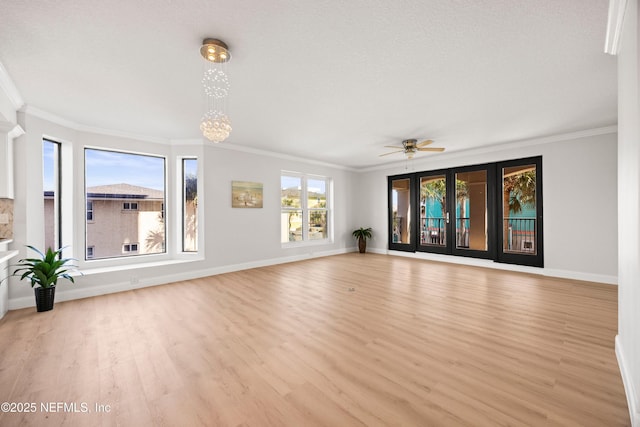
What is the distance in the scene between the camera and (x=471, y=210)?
253 inches

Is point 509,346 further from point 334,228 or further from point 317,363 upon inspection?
point 334,228

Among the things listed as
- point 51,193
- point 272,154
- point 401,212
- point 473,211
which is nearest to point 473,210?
point 473,211

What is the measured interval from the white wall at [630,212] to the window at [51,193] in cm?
642

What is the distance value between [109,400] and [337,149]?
5.40 m

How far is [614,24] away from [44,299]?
6437 millimetres

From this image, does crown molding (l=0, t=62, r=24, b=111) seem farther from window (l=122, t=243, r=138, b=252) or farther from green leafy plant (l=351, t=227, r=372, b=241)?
green leafy plant (l=351, t=227, r=372, b=241)

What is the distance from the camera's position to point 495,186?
5.84 meters

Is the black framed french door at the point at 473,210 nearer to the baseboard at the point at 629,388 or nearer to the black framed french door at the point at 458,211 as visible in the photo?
the black framed french door at the point at 458,211

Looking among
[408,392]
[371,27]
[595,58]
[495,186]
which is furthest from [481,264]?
[371,27]

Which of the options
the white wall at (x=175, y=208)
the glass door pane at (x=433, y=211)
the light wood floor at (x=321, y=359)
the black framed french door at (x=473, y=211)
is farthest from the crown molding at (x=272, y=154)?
the light wood floor at (x=321, y=359)

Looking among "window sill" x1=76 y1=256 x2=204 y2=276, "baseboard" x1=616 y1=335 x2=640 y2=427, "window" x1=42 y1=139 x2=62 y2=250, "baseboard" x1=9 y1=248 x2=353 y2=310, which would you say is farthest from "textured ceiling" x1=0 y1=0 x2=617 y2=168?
"baseboard" x1=9 y1=248 x2=353 y2=310

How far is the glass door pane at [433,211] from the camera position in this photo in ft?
22.3

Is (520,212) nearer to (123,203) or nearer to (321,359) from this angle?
(321,359)

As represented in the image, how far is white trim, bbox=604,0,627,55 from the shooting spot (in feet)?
5.61
